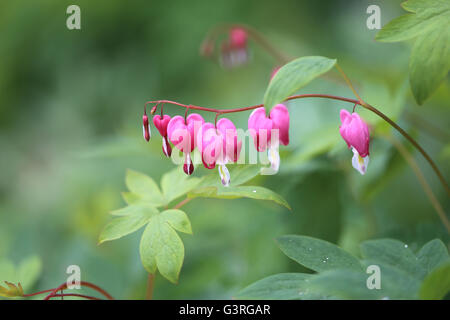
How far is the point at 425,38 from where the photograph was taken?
2.81 ft

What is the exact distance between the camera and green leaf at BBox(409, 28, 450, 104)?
82 centimetres

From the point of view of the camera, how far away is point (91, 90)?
3.94 m

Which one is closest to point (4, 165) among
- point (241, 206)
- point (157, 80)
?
point (157, 80)

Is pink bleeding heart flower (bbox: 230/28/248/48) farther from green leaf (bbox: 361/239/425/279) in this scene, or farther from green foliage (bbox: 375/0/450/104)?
green leaf (bbox: 361/239/425/279)

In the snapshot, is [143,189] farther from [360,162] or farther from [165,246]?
[360,162]

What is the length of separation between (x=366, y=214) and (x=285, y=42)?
170cm

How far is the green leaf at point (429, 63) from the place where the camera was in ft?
2.69

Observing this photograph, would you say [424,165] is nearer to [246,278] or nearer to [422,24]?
[246,278]

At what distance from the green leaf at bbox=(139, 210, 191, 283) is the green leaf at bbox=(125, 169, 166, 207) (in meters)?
0.13

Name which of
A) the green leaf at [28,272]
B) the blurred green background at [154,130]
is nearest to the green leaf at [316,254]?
the blurred green background at [154,130]

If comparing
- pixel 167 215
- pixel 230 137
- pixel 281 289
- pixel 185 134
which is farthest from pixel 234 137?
pixel 281 289

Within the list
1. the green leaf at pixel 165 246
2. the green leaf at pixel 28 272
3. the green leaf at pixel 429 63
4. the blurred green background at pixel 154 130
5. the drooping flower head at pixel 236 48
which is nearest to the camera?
the green leaf at pixel 429 63

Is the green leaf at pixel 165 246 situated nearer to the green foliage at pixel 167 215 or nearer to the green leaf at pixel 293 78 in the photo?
the green foliage at pixel 167 215

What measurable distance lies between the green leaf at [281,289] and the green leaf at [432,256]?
0.22 m
